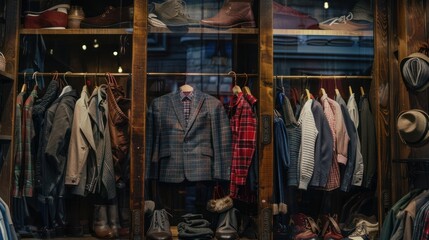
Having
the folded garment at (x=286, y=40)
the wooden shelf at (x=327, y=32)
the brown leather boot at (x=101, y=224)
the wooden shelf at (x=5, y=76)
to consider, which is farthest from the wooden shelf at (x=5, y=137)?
the wooden shelf at (x=327, y=32)

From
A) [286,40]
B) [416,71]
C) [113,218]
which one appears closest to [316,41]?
[286,40]

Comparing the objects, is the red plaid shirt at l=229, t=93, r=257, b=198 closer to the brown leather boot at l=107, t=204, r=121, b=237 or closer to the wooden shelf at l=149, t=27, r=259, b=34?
the wooden shelf at l=149, t=27, r=259, b=34

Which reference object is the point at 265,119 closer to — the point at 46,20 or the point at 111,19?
the point at 111,19

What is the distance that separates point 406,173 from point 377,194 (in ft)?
0.74

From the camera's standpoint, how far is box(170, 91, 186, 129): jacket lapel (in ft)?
11.0

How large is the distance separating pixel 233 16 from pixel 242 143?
84 centimetres

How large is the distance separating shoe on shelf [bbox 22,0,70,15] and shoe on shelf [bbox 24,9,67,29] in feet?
0.11

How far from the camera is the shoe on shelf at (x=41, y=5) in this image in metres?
3.38

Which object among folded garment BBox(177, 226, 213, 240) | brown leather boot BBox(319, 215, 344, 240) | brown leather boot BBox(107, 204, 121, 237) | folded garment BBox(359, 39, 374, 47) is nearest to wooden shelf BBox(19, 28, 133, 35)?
brown leather boot BBox(107, 204, 121, 237)

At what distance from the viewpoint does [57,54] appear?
3.42m

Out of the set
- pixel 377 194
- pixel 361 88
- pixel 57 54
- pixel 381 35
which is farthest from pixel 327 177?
pixel 57 54

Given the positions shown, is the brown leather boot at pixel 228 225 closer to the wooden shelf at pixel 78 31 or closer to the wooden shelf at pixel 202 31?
the wooden shelf at pixel 202 31

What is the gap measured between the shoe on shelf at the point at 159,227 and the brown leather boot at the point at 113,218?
0.68ft

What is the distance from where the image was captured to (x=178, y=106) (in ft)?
11.1
